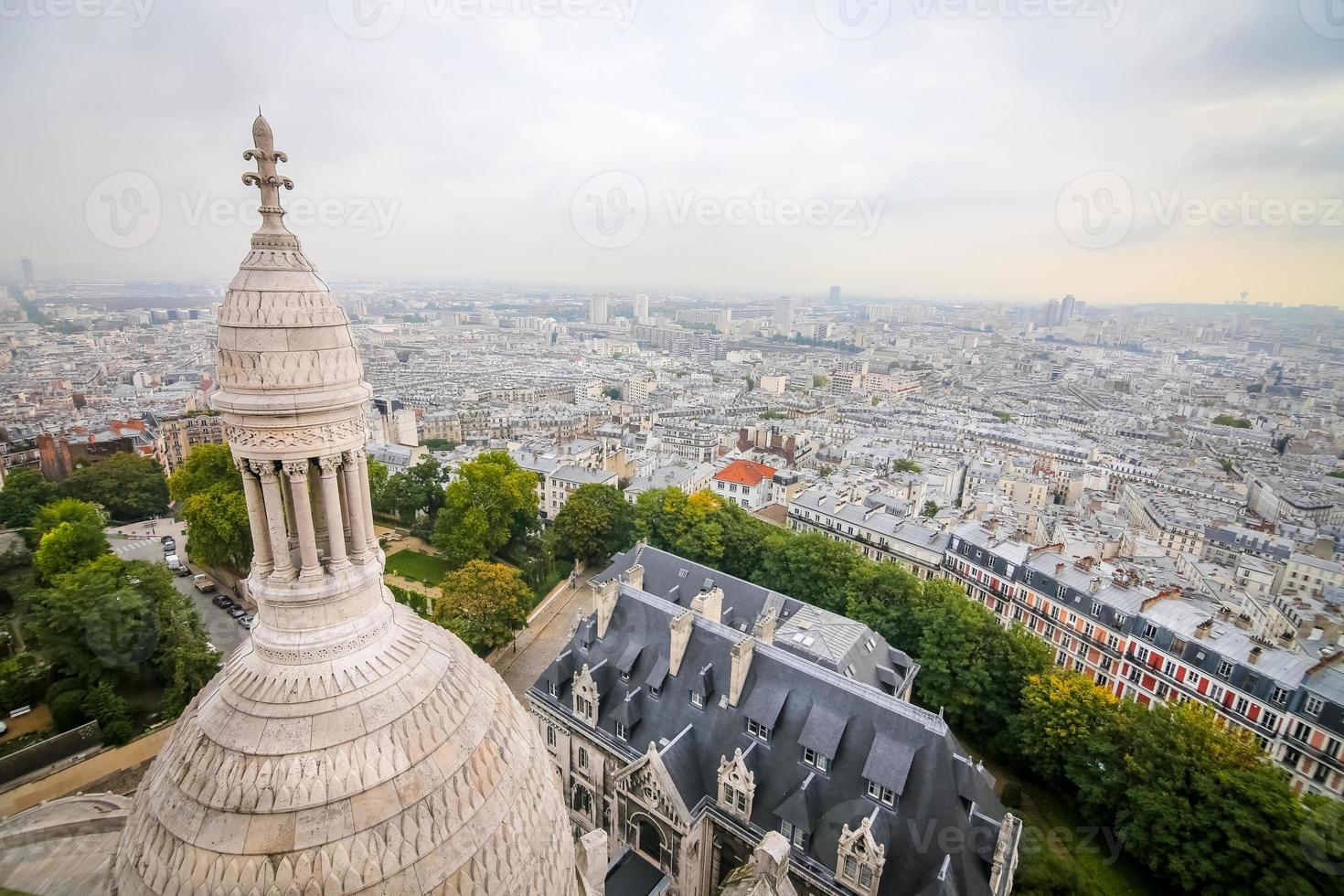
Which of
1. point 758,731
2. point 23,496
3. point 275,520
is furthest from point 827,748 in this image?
point 23,496

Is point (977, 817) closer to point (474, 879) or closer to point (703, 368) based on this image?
point (474, 879)

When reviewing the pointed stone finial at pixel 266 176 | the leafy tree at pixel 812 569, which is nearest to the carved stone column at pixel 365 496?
the pointed stone finial at pixel 266 176

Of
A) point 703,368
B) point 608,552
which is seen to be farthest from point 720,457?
point 703,368

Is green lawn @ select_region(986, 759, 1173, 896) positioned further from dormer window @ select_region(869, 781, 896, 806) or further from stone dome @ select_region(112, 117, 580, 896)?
stone dome @ select_region(112, 117, 580, 896)

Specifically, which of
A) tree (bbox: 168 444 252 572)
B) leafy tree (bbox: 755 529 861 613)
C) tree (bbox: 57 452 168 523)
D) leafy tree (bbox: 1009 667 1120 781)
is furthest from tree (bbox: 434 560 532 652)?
tree (bbox: 57 452 168 523)

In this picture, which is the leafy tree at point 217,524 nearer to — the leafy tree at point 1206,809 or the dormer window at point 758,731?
the dormer window at point 758,731

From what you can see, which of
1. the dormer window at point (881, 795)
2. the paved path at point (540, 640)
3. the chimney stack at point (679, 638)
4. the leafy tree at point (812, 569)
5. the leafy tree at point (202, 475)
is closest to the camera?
the dormer window at point (881, 795)
